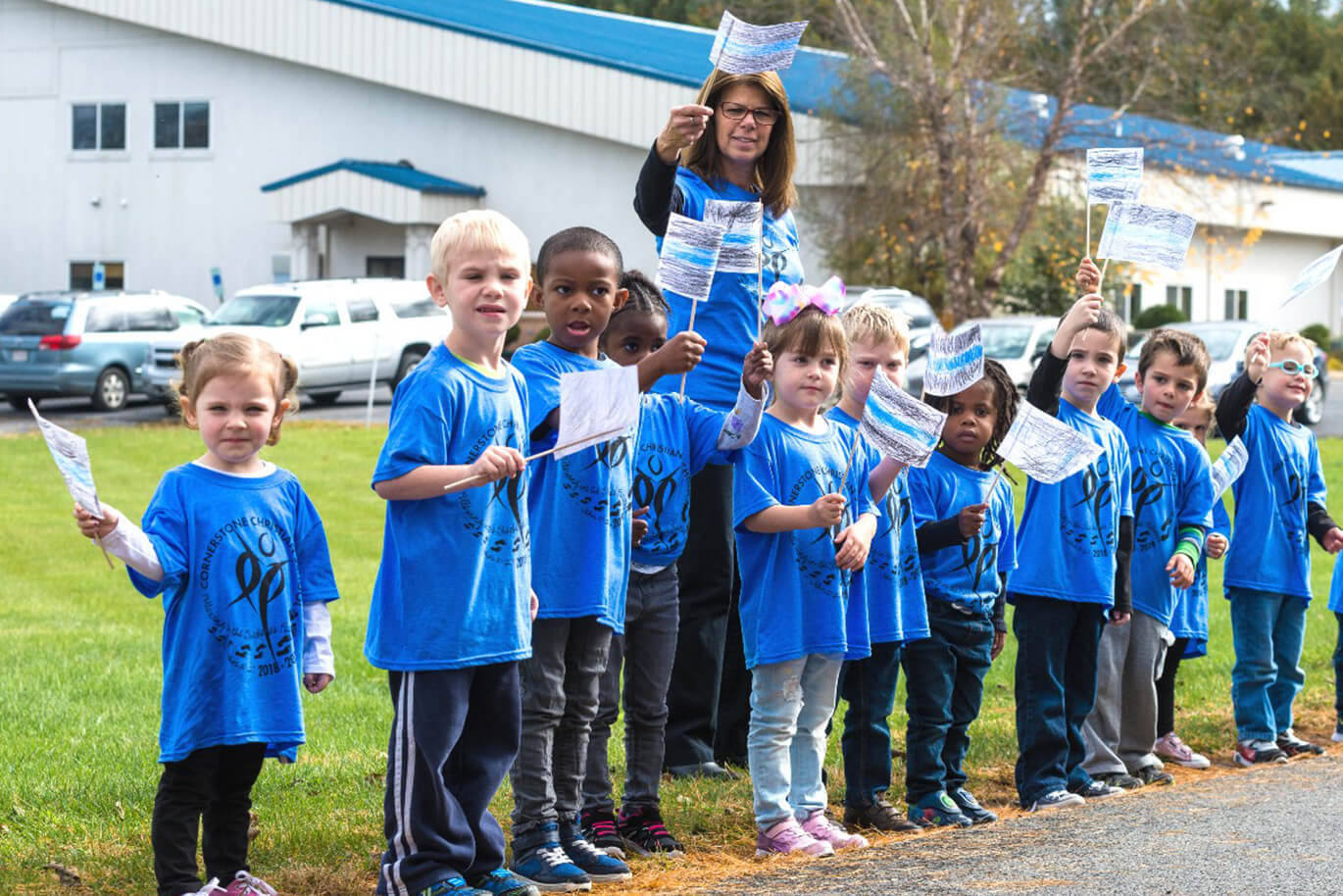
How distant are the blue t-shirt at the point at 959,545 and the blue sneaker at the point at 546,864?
1792 mm

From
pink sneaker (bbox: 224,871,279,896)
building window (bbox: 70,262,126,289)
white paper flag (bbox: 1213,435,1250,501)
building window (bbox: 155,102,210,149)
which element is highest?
building window (bbox: 155,102,210,149)

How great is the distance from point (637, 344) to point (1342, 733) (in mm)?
4152

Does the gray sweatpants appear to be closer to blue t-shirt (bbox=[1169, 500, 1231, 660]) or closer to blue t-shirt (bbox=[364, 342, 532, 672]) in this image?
blue t-shirt (bbox=[1169, 500, 1231, 660])

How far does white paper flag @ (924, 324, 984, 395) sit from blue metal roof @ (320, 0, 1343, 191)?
895 inches

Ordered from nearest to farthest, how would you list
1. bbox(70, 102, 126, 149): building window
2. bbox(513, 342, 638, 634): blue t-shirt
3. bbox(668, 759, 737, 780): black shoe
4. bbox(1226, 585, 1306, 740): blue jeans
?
1. bbox(513, 342, 638, 634): blue t-shirt
2. bbox(668, 759, 737, 780): black shoe
3. bbox(1226, 585, 1306, 740): blue jeans
4. bbox(70, 102, 126, 149): building window

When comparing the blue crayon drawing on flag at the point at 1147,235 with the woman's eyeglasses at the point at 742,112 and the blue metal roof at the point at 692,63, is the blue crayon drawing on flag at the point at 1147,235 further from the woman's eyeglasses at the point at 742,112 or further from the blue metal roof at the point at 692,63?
the blue metal roof at the point at 692,63

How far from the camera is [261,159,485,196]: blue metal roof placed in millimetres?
36500

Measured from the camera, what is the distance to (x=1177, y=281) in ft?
151

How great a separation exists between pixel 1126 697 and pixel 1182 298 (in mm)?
41898

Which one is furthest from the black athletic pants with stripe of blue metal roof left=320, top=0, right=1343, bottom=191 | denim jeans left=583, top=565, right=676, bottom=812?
blue metal roof left=320, top=0, right=1343, bottom=191

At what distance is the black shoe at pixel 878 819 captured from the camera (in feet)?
19.7

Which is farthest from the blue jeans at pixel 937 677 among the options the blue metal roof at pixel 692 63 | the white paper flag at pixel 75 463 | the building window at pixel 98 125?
the building window at pixel 98 125

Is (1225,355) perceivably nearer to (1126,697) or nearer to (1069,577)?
(1126,697)

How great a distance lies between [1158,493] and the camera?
7.01 m
